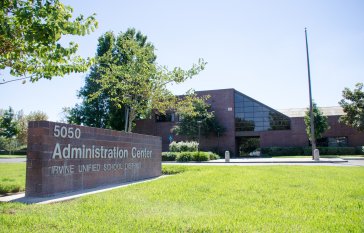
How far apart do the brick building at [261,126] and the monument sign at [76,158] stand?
31.6 m

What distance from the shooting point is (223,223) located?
4.55 m

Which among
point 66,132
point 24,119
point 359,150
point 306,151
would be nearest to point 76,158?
point 66,132

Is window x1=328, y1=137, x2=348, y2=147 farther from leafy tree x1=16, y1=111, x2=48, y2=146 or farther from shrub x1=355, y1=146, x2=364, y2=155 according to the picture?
leafy tree x1=16, y1=111, x2=48, y2=146

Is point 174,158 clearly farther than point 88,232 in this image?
Yes

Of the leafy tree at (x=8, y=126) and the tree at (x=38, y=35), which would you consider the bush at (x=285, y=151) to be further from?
the leafy tree at (x=8, y=126)

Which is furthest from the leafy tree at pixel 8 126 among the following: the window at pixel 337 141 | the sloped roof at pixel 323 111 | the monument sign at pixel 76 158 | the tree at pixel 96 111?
the window at pixel 337 141

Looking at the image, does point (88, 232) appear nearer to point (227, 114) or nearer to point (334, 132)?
point (227, 114)

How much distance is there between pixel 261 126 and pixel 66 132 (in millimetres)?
37196

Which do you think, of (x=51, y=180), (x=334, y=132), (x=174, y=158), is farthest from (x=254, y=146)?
(x=51, y=180)

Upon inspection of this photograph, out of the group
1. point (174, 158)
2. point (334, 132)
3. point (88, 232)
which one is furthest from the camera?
point (334, 132)

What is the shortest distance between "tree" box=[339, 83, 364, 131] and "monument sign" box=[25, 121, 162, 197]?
32.0 metres

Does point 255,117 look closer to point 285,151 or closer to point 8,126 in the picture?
point 285,151

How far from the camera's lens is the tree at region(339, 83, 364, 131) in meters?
35.9

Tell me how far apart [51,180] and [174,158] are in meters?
24.4
